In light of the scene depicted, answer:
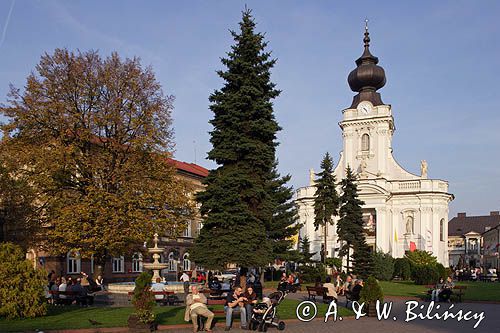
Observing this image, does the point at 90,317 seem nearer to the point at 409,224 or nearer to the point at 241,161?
the point at 241,161

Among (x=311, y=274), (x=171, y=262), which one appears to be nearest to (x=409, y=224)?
(x=171, y=262)

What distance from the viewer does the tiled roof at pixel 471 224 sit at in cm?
12297

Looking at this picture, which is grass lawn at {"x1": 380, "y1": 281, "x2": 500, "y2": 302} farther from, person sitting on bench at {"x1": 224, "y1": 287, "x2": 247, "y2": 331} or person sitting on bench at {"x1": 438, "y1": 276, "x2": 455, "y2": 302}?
person sitting on bench at {"x1": 224, "y1": 287, "x2": 247, "y2": 331}

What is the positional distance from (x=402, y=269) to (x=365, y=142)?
88.9ft

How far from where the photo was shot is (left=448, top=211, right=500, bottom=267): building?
11594 cm

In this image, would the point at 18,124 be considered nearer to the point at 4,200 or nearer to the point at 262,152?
the point at 4,200

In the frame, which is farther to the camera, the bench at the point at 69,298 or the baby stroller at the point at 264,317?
the bench at the point at 69,298

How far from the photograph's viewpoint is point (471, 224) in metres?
126

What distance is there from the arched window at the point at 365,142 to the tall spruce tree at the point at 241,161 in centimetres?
5116

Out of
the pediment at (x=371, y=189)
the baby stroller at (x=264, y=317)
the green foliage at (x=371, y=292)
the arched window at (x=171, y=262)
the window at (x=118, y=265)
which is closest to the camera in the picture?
the baby stroller at (x=264, y=317)

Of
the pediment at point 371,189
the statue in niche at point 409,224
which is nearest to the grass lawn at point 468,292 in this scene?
the pediment at point 371,189

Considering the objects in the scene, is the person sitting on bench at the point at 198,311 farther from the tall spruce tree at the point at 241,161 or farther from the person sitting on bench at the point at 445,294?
the person sitting on bench at the point at 445,294

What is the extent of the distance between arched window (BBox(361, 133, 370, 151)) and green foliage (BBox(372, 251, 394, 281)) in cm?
2743

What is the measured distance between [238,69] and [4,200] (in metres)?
15.4
